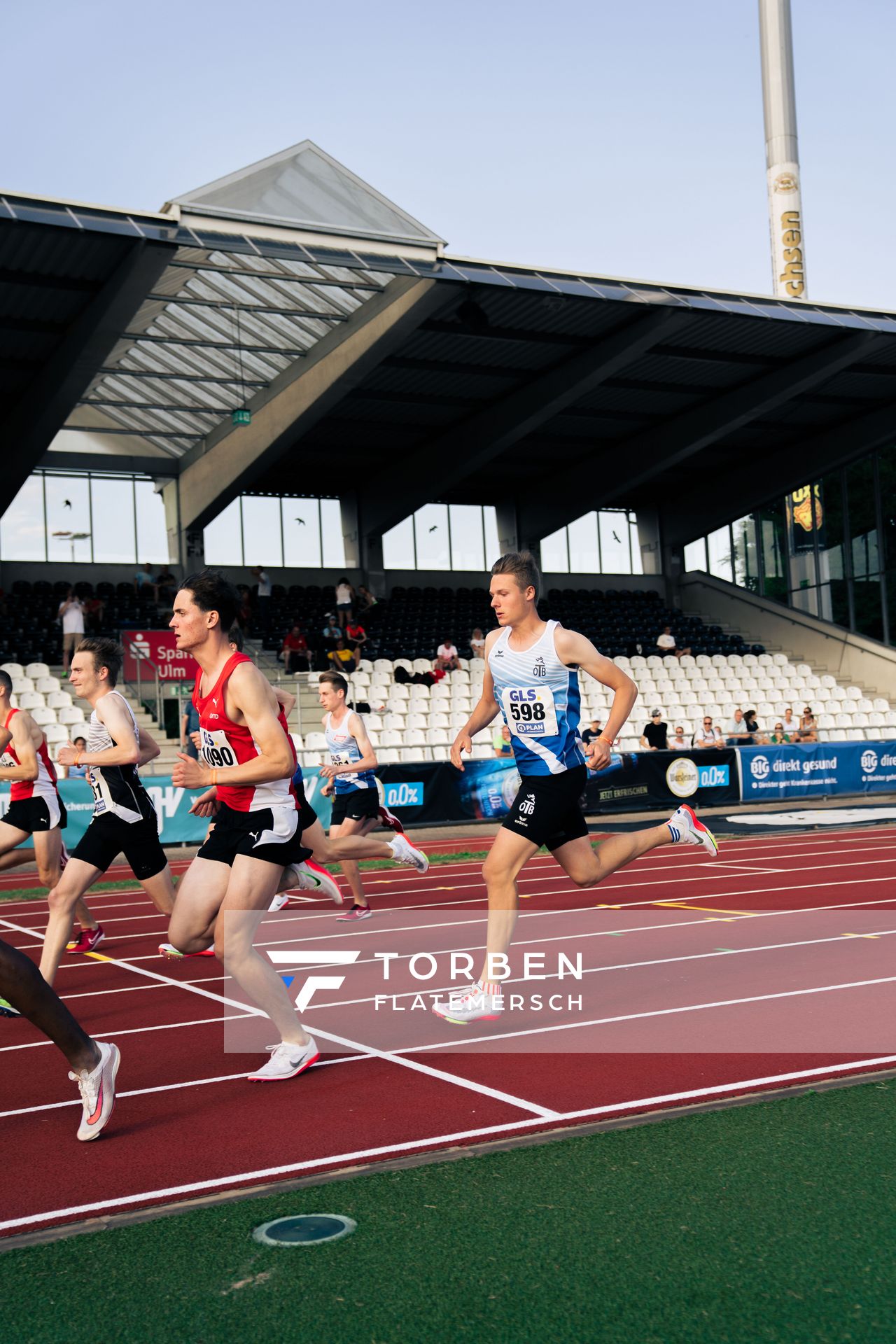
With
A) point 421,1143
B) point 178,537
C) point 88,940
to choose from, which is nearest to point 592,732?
point 88,940

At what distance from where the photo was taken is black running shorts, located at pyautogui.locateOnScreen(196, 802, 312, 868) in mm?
5094

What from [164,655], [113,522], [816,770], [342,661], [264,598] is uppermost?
[113,522]

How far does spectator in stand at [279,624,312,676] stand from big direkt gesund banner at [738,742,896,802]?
9.78 metres

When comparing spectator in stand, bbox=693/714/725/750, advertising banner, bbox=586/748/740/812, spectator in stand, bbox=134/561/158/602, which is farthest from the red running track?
spectator in stand, bbox=134/561/158/602

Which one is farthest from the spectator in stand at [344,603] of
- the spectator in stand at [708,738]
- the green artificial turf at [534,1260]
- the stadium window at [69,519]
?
the green artificial turf at [534,1260]

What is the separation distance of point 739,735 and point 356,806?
1488 cm

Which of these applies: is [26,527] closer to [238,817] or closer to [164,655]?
[164,655]

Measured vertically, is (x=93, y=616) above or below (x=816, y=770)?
above

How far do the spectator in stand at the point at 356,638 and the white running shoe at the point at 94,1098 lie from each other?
23.5 metres

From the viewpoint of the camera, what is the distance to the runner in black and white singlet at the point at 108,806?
7090 mm

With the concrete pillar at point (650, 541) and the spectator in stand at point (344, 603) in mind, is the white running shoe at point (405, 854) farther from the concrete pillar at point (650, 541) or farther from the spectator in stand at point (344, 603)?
the concrete pillar at point (650, 541)

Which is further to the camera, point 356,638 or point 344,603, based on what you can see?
point 344,603

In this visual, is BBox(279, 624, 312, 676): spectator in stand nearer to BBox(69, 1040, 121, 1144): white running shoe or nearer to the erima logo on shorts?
the erima logo on shorts

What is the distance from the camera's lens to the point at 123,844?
7.45m
